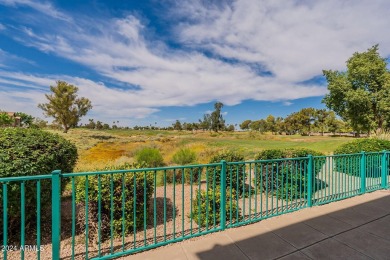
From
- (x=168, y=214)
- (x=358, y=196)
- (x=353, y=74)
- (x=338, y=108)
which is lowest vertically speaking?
(x=168, y=214)

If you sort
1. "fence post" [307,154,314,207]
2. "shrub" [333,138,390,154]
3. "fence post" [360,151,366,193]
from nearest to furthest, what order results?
"fence post" [307,154,314,207], "fence post" [360,151,366,193], "shrub" [333,138,390,154]

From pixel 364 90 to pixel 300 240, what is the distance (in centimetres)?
1888

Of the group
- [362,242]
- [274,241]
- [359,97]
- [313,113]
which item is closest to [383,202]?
[362,242]

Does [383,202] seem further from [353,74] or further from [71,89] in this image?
[71,89]

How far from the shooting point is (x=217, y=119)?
74.7m

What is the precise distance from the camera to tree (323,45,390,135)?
16.1 meters

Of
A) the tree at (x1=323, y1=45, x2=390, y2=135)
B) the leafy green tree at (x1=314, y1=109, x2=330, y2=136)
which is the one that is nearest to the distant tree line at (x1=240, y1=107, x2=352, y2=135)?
the leafy green tree at (x1=314, y1=109, x2=330, y2=136)

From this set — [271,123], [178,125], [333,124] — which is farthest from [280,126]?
[178,125]

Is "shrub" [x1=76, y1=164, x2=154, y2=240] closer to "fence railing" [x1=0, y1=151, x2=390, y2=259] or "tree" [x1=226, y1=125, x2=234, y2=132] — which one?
"fence railing" [x1=0, y1=151, x2=390, y2=259]

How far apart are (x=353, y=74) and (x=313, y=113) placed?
A: 46936mm

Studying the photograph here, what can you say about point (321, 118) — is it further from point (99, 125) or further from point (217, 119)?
point (99, 125)

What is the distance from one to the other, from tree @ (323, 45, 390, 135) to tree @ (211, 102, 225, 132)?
55754mm

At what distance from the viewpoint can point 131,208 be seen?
3.91m

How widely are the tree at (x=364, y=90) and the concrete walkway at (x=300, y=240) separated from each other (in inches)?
631
